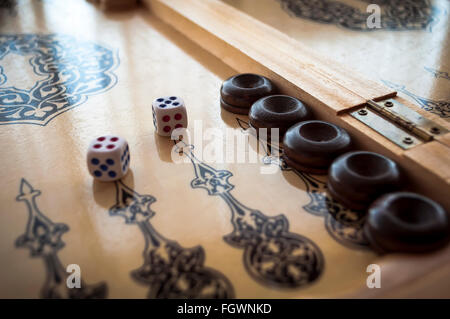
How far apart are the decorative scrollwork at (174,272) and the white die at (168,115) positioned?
0.36m

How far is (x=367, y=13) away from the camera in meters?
2.21

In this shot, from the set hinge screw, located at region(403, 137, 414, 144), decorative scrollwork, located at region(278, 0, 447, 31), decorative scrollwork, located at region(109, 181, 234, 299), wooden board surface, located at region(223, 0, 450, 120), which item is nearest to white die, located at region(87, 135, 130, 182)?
decorative scrollwork, located at region(109, 181, 234, 299)

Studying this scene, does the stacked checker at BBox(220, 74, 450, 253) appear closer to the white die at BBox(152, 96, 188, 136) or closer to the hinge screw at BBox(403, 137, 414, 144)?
the hinge screw at BBox(403, 137, 414, 144)

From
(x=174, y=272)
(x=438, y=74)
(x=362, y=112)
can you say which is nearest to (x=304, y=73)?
(x=362, y=112)

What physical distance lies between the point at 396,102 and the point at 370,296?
628mm

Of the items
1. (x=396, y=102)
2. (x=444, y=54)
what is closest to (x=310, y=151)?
(x=396, y=102)

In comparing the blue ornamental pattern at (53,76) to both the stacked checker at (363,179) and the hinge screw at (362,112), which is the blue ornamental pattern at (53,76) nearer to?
the stacked checker at (363,179)

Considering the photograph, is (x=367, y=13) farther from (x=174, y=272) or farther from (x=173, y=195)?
(x=174, y=272)

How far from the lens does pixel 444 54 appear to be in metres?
1.78

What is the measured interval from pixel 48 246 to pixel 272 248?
1.59 ft

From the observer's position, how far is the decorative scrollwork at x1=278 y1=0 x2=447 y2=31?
82.0 inches

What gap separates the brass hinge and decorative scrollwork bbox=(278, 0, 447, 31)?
0.98 meters

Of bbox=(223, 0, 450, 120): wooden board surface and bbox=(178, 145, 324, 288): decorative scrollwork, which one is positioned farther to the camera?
bbox=(223, 0, 450, 120): wooden board surface
